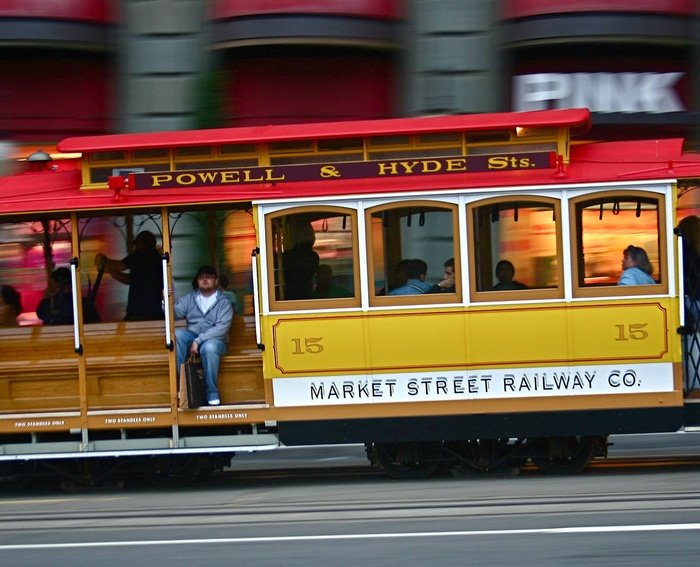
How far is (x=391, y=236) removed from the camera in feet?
34.0

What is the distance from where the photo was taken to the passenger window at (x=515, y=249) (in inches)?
401

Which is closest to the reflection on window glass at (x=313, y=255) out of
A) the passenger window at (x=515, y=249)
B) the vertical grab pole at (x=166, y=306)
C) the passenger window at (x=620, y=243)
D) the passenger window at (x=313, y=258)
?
the passenger window at (x=313, y=258)

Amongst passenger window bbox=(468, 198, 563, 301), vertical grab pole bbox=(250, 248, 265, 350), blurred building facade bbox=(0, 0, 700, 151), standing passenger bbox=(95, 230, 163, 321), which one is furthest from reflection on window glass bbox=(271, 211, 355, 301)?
blurred building facade bbox=(0, 0, 700, 151)

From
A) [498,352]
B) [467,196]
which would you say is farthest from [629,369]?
[467,196]

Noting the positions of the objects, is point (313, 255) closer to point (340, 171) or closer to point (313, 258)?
point (313, 258)

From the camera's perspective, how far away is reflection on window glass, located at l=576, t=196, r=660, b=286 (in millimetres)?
10164

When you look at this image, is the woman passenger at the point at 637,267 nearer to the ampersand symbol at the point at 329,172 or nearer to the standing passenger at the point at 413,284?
the standing passenger at the point at 413,284

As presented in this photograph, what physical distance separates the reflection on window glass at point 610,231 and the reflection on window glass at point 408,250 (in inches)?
45.3

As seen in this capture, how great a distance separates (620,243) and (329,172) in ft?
8.58

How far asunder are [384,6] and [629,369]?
24.4 ft

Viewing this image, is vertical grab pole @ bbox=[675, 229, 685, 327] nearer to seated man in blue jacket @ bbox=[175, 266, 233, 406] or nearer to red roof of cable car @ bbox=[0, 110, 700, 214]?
red roof of cable car @ bbox=[0, 110, 700, 214]

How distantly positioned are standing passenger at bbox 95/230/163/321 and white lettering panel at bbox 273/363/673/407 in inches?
57.6

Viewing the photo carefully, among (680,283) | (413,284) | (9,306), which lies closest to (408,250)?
(413,284)

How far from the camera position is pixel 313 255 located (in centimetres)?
1051
